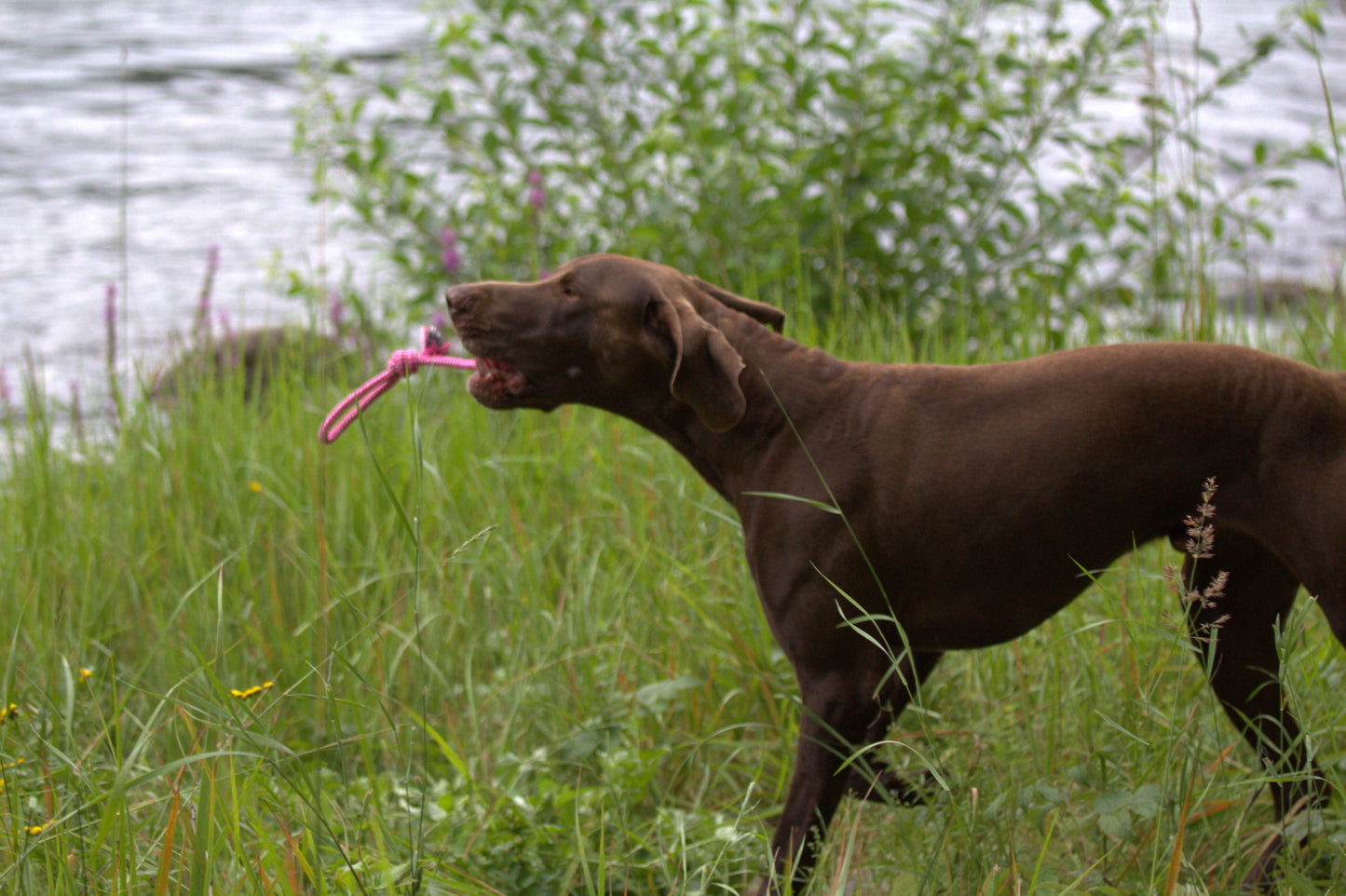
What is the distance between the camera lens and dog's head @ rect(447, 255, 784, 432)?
242cm

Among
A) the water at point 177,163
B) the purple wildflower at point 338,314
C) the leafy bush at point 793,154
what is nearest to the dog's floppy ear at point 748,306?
the leafy bush at point 793,154

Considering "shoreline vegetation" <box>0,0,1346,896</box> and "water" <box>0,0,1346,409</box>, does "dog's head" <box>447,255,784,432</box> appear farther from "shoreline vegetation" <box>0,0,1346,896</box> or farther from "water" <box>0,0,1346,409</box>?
"water" <box>0,0,1346,409</box>

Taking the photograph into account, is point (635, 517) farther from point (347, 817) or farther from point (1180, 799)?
point (1180, 799)

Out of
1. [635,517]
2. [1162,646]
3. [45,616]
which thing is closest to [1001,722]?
[1162,646]

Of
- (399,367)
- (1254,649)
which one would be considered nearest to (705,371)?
(399,367)

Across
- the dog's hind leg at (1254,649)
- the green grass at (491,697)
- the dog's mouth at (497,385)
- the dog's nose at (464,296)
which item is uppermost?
the dog's nose at (464,296)

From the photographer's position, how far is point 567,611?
3.32 meters

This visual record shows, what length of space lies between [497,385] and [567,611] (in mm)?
976

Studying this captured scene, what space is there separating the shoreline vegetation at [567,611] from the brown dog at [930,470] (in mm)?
133

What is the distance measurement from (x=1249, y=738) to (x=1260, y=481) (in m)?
0.71

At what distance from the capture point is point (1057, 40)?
196 inches

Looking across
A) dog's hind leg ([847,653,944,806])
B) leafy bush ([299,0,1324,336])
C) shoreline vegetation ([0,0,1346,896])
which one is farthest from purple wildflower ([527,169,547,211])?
dog's hind leg ([847,653,944,806])

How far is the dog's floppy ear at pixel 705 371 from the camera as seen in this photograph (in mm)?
2283

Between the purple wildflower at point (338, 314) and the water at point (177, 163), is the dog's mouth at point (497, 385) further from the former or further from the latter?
the purple wildflower at point (338, 314)
